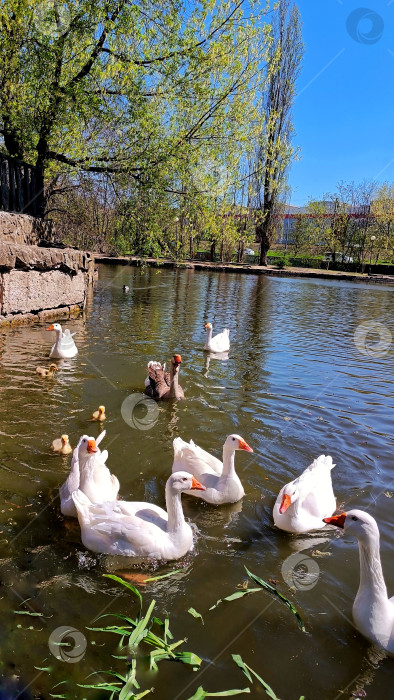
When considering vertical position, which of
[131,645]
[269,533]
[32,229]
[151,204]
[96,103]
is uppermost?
[96,103]

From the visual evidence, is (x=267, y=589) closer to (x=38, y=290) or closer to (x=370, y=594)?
(x=370, y=594)

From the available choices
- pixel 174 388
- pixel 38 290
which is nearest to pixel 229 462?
pixel 174 388

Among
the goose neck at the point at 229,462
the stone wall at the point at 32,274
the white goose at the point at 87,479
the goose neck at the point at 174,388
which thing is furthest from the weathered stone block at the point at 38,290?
the goose neck at the point at 229,462

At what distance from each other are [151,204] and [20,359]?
6938mm

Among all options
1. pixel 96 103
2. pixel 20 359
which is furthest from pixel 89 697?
pixel 96 103

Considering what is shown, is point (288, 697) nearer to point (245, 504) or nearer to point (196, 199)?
point (245, 504)

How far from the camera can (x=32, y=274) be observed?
10117 millimetres

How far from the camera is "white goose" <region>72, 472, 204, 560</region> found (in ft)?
10.6

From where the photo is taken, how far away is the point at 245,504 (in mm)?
4191

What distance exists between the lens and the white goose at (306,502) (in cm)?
367
